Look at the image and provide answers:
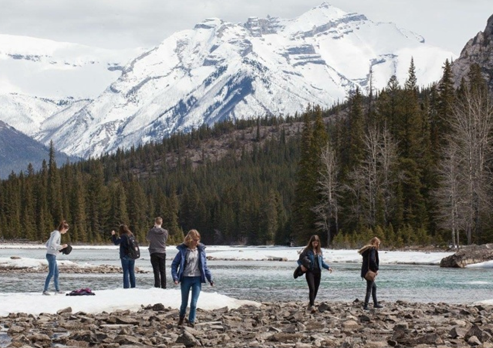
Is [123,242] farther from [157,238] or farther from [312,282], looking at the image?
[312,282]

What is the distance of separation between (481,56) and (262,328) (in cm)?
11158

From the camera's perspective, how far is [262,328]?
844 inches

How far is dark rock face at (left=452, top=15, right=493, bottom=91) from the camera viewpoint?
124 m

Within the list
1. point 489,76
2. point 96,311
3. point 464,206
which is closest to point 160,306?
point 96,311

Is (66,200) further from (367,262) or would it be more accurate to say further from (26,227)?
(367,262)

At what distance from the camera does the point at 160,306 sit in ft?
82.3

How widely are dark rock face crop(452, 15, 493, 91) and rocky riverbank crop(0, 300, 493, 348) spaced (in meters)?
102

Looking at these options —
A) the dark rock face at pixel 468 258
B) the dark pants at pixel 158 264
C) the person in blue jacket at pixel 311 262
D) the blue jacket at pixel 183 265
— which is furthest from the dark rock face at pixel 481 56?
the blue jacket at pixel 183 265

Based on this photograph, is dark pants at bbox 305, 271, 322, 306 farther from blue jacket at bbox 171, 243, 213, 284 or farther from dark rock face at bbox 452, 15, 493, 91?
dark rock face at bbox 452, 15, 493, 91

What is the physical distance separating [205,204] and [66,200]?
1208 inches

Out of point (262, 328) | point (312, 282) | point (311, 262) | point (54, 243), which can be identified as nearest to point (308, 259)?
point (311, 262)

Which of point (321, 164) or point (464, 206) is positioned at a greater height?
point (321, 164)

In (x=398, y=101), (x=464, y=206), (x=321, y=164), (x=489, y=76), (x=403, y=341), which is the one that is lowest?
(x=403, y=341)

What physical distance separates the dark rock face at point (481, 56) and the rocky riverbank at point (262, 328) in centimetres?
10190
